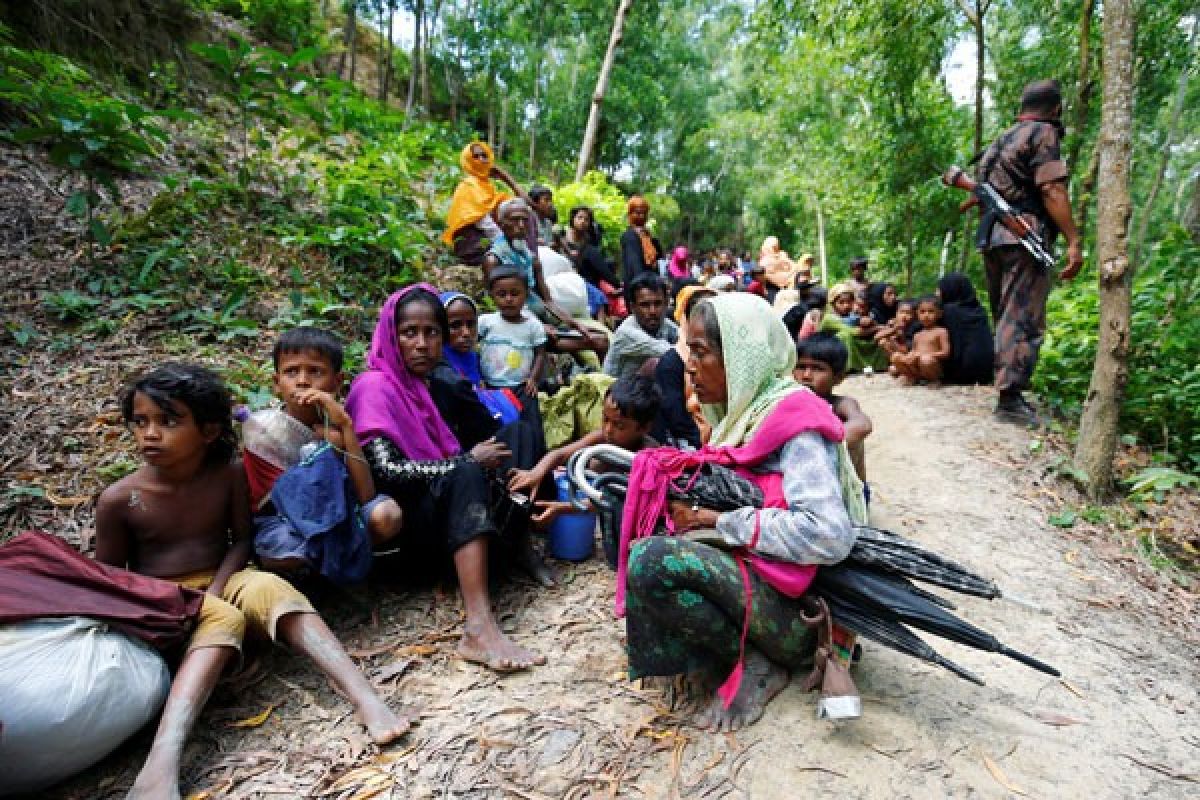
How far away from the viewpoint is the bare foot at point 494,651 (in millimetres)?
2291

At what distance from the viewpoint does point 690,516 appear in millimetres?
2010

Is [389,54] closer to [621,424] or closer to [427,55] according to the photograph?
[427,55]

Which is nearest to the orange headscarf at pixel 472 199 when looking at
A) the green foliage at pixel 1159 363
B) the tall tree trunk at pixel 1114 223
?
the tall tree trunk at pixel 1114 223

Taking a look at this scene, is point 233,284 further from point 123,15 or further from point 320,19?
point 320,19

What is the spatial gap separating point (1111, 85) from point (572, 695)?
4491mm

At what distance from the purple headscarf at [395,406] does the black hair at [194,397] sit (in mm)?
492

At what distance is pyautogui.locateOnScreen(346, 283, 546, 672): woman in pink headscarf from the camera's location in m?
2.45

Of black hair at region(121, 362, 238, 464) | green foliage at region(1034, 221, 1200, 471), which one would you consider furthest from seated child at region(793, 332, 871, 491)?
black hair at region(121, 362, 238, 464)

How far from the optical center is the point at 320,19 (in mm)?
12469

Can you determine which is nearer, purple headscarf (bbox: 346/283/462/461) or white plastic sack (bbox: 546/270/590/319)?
purple headscarf (bbox: 346/283/462/461)

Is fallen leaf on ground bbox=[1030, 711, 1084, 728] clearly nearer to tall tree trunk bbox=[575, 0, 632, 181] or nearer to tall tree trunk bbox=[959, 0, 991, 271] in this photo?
tall tree trunk bbox=[959, 0, 991, 271]

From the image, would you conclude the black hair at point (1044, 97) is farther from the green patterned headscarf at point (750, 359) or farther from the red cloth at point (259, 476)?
the red cloth at point (259, 476)

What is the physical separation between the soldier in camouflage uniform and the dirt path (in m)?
2.37

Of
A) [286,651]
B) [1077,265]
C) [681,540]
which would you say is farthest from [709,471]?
[1077,265]
